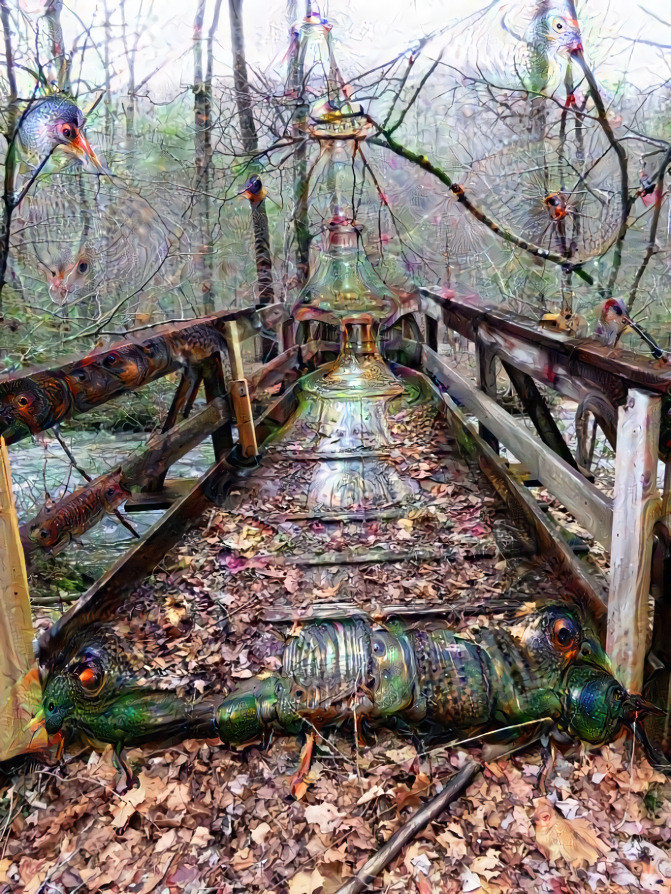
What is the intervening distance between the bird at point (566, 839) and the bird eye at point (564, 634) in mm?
648

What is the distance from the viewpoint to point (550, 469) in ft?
9.14

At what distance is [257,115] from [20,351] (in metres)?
5.64

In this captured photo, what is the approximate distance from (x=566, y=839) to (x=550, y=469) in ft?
5.28

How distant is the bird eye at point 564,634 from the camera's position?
230 centimetres

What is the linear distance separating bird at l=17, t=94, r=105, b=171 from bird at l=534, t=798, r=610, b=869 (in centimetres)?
644

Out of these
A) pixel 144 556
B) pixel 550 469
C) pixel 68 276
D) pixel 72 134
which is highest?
pixel 72 134

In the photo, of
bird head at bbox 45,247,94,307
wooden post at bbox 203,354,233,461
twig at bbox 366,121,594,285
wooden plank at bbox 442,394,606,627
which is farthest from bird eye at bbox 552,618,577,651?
bird head at bbox 45,247,94,307

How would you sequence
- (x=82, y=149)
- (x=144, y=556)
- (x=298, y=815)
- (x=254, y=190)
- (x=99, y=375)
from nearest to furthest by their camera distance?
(x=298, y=815) < (x=99, y=375) < (x=144, y=556) < (x=82, y=149) < (x=254, y=190)

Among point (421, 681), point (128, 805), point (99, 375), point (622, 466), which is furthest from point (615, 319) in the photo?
point (128, 805)

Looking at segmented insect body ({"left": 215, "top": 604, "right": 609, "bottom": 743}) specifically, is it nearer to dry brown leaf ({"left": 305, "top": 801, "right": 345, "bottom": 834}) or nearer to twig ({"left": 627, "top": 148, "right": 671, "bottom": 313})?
dry brown leaf ({"left": 305, "top": 801, "right": 345, "bottom": 834})

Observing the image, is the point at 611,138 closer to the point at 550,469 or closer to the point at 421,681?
the point at 550,469

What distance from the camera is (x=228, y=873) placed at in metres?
1.72

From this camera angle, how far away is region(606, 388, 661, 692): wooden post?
181cm

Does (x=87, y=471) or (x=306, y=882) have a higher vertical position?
(x=306, y=882)
